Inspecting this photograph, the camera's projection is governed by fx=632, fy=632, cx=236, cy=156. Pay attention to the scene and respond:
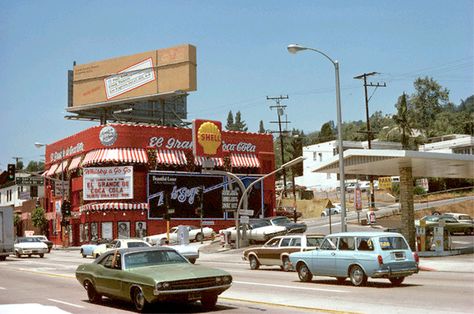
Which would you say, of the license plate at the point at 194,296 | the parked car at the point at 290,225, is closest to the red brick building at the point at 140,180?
the parked car at the point at 290,225

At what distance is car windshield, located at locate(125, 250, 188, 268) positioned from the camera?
1371 centimetres

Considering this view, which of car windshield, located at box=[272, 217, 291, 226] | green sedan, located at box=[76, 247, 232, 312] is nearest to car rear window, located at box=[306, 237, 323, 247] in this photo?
green sedan, located at box=[76, 247, 232, 312]

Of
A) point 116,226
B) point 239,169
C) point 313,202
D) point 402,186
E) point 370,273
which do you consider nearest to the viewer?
point 370,273

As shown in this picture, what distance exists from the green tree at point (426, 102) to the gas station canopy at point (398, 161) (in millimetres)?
84959

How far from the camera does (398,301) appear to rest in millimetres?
13945

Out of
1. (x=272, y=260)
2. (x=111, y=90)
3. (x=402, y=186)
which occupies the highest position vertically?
(x=111, y=90)

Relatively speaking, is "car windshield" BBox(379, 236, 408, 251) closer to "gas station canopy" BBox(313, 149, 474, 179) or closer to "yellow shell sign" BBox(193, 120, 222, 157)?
"gas station canopy" BBox(313, 149, 474, 179)

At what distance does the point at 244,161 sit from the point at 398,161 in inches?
1365

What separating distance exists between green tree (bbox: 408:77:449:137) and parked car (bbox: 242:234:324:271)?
9606 cm

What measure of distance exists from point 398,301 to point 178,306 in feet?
15.9

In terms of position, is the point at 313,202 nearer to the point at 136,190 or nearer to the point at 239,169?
the point at 239,169

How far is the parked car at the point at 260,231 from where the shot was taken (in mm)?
40609

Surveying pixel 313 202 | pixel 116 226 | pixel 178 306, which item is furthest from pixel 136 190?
pixel 178 306

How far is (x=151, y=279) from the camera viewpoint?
1240cm
